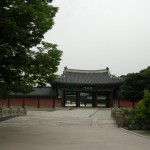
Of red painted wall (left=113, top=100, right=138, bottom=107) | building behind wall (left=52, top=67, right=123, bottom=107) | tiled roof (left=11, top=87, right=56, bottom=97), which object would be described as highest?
building behind wall (left=52, top=67, right=123, bottom=107)

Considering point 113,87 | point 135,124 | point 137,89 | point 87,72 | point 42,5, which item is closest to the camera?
point 42,5

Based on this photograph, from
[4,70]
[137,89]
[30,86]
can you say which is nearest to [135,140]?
[4,70]

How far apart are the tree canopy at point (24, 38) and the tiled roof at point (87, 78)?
43.3 metres

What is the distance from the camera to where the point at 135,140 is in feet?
50.1

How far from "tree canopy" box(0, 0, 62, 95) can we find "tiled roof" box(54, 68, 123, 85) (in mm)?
43271

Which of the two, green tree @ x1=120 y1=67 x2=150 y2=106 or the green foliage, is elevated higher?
green tree @ x1=120 y1=67 x2=150 y2=106

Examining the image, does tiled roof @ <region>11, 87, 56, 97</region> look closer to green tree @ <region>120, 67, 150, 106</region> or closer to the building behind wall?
the building behind wall

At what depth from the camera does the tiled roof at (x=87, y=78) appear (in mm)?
64312

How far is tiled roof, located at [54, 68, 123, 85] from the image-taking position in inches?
2532

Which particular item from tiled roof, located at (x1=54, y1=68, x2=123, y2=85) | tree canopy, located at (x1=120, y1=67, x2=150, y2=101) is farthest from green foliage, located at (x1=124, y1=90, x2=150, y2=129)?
tiled roof, located at (x1=54, y1=68, x2=123, y2=85)

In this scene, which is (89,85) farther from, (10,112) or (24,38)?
(24,38)

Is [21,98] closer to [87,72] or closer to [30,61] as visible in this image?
[87,72]

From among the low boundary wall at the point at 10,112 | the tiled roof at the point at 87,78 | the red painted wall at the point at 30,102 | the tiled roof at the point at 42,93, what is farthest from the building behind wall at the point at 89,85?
the low boundary wall at the point at 10,112

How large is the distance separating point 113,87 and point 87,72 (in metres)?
8.93
